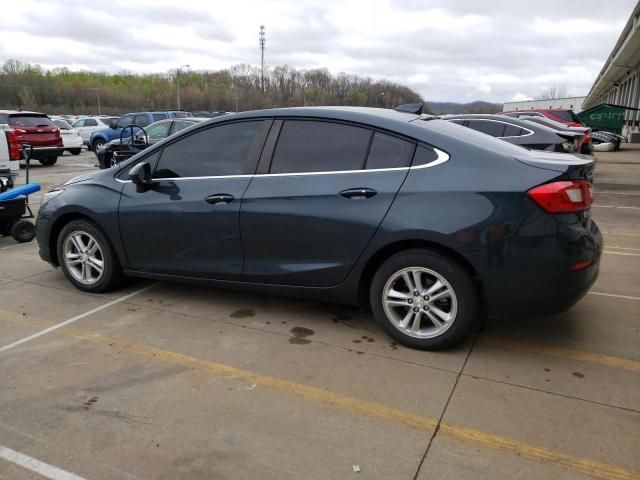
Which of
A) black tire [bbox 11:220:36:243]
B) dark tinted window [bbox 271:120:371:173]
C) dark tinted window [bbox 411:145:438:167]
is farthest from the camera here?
black tire [bbox 11:220:36:243]

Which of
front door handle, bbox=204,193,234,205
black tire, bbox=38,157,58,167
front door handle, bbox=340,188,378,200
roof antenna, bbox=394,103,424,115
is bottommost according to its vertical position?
black tire, bbox=38,157,58,167

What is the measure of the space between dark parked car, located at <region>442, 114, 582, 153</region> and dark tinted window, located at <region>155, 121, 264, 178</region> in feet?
22.4

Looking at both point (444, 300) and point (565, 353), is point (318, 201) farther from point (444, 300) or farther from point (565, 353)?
point (565, 353)

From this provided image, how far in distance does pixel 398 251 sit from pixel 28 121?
16816 mm

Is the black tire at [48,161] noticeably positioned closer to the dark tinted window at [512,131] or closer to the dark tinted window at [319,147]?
the dark tinted window at [512,131]

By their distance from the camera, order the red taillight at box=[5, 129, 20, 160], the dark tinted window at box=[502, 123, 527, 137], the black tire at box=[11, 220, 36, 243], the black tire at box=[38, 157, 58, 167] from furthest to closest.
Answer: the black tire at box=[38, 157, 58, 167], the dark tinted window at box=[502, 123, 527, 137], the red taillight at box=[5, 129, 20, 160], the black tire at box=[11, 220, 36, 243]

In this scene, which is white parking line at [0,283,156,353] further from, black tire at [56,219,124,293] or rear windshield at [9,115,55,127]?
rear windshield at [9,115,55,127]

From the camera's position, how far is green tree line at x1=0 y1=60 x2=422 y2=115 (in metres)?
83.4

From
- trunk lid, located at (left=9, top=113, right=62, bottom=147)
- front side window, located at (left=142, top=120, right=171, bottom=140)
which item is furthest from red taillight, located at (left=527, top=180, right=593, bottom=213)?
trunk lid, located at (left=9, top=113, right=62, bottom=147)

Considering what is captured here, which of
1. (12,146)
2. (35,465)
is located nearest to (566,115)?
(12,146)

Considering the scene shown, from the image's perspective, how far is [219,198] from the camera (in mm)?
3971

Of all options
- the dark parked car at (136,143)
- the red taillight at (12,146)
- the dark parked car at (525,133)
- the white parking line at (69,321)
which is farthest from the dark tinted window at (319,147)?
the dark parked car at (136,143)

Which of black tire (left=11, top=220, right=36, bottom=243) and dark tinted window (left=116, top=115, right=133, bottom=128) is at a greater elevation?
dark tinted window (left=116, top=115, right=133, bottom=128)

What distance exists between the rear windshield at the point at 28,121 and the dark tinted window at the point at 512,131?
46.8ft
